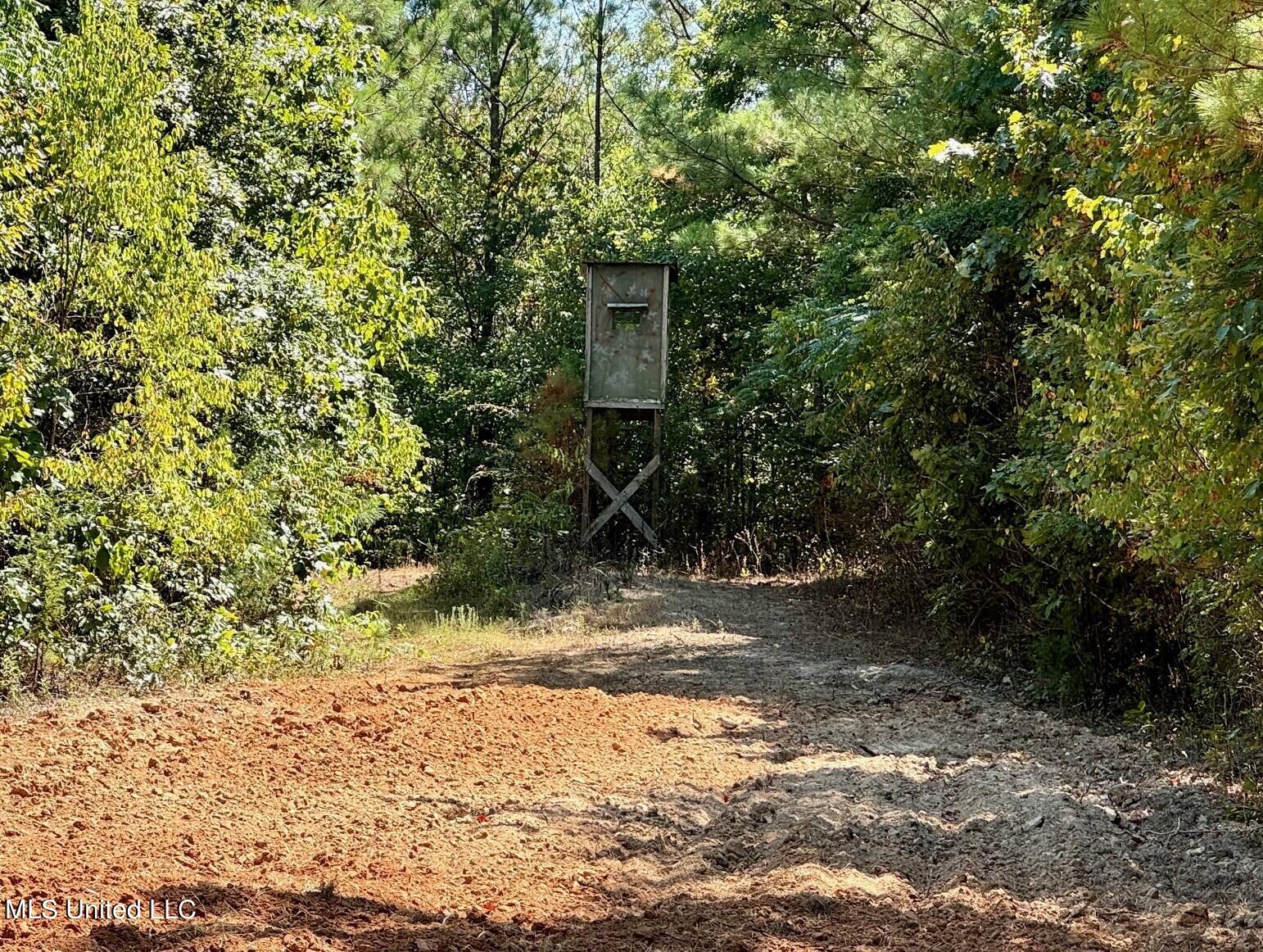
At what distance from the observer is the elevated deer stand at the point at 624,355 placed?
48.5ft

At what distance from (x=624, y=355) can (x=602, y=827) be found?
998 cm

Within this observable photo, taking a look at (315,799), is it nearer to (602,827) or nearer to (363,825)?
(363,825)

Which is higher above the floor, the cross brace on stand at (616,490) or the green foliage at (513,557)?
the cross brace on stand at (616,490)

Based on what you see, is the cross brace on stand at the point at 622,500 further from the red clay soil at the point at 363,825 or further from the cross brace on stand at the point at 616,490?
the red clay soil at the point at 363,825

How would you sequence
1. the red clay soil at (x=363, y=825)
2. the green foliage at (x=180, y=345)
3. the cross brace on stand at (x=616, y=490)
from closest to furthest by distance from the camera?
the red clay soil at (x=363, y=825) < the green foliage at (x=180, y=345) < the cross brace on stand at (x=616, y=490)

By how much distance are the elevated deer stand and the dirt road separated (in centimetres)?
686

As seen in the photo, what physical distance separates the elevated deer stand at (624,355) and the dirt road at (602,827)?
22.5ft

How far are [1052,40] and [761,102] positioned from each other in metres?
9.29

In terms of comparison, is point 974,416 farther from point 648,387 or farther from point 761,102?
point 761,102

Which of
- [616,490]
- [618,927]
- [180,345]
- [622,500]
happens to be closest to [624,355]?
[616,490]

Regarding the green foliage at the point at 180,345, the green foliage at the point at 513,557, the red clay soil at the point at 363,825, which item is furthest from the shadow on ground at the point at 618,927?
the green foliage at the point at 513,557

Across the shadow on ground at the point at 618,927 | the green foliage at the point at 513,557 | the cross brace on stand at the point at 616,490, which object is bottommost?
the shadow on ground at the point at 618,927

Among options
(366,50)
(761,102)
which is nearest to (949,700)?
(366,50)

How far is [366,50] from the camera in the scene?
1069 centimetres
